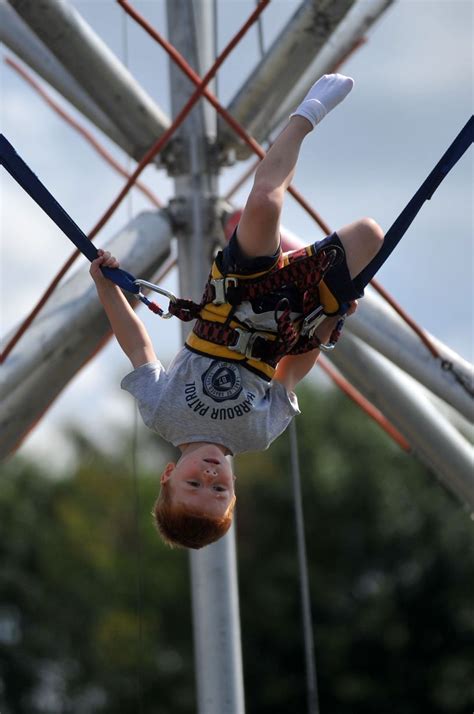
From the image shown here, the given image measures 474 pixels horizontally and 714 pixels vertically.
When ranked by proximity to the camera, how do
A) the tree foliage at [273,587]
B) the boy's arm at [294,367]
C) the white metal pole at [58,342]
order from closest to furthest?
the boy's arm at [294,367]
the white metal pole at [58,342]
the tree foliage at [273,587]

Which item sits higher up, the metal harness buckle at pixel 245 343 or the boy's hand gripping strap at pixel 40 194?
the boy's hand gripping strap at pixel 40 194

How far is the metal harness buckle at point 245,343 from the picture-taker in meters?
4.93

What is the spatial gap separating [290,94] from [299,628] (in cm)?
1828

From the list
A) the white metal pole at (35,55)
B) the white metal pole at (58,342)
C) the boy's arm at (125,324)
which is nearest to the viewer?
the boy's arm at (125,324)

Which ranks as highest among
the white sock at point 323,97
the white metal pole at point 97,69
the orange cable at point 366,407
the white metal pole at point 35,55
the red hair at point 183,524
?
the white metal pole at point 35,55

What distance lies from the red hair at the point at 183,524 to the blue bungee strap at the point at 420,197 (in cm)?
90

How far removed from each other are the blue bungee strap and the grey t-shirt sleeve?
710 mm

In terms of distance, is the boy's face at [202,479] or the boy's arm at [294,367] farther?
the boy's arm at [294,367]

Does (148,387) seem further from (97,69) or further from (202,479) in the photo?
(97,69)

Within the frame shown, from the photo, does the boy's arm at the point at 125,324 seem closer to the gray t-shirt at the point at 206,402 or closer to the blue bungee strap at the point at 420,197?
the gray t-shirt at the point at 206,402

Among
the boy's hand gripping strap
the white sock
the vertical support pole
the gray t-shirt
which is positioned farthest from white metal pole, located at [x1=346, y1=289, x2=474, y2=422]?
the boy's hand gripping strap

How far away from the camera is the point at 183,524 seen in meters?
4.99

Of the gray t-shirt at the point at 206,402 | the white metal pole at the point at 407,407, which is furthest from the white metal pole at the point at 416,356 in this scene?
the gray t-shirt at the point at 206,402

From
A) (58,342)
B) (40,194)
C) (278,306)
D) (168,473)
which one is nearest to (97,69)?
(58,342)
